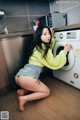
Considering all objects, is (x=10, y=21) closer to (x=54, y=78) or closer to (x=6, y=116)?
(x=54, y=78)

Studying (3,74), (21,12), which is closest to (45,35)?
(3,74)

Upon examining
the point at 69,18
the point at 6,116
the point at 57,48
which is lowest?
the point at 6,116

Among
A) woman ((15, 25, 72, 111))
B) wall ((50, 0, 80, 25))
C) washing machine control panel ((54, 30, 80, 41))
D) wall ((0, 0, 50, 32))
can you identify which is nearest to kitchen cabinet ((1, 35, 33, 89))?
woman ((15, 25, 72, 111))

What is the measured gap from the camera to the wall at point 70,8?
183cm

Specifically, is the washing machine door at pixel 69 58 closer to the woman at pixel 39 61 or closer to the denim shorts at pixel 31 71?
the woman at pixel 39 61

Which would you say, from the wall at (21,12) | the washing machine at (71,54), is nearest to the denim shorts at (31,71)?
the washing machine at (71,54)

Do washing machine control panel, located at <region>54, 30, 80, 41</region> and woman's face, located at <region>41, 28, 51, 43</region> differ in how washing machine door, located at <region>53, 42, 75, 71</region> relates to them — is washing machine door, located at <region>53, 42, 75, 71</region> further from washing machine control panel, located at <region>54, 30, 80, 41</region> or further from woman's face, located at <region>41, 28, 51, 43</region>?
woman's face, located at <region>41, 28, 51, 43</region>

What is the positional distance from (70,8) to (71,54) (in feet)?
3.20

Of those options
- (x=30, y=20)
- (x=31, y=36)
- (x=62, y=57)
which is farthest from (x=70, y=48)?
(x=30, y=20)

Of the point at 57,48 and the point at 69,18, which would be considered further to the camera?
the point at 69,18

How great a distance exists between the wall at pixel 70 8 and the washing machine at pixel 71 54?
62cm

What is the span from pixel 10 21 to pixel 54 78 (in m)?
1.21

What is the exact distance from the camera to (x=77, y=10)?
1.82 meters

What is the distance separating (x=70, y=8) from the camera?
193 centimetres
